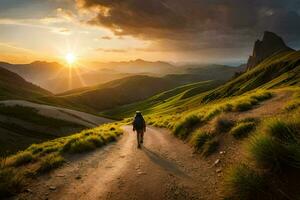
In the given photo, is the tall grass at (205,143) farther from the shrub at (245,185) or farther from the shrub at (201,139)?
the shrub at (245,185)

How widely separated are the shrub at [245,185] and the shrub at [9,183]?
8.01 meters

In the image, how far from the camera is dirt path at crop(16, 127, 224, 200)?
970cm

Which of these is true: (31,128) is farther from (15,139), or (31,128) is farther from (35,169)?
(35,169)

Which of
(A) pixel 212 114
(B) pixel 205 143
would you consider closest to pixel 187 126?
(A) pixel 212 114

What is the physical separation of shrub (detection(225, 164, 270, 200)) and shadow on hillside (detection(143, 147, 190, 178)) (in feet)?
13.2

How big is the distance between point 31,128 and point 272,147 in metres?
67.7

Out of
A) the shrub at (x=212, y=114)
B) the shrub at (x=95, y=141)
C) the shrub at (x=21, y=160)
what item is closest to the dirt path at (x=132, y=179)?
the shrub at (x=21, y=160)

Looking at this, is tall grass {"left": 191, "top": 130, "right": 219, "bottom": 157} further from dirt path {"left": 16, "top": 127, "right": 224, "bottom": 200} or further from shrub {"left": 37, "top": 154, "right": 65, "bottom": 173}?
shrub {"left": 37, "top": 154, "right": 65, "bottom": 173}

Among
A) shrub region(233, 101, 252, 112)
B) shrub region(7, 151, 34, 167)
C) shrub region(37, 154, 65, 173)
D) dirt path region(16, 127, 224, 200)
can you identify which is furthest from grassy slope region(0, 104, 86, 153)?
shrub region(233, 101, 252, 112)

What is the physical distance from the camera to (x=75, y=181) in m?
11.7

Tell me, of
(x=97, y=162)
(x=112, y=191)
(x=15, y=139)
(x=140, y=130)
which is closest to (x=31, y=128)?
(x=15, y=139)

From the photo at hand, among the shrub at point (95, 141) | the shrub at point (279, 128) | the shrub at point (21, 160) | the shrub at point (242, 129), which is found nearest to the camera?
the shrub at point (279, 128)

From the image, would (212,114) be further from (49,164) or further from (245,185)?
(245,185)

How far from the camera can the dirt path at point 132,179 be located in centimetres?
970
